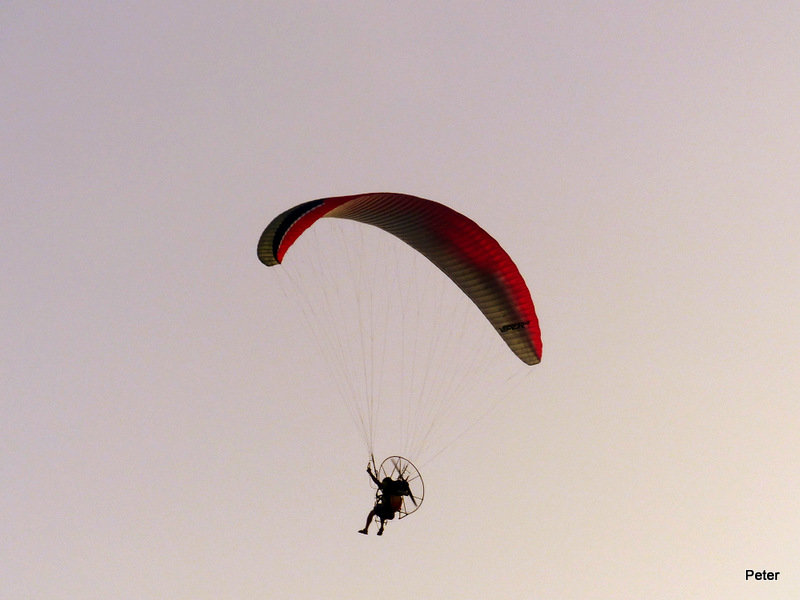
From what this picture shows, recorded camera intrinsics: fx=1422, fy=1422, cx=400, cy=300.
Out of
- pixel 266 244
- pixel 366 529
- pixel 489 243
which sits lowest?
pixel 366 529

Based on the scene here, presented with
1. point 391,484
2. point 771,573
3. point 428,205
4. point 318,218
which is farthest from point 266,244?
point 771,573

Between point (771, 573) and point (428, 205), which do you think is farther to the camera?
point (771, 573)

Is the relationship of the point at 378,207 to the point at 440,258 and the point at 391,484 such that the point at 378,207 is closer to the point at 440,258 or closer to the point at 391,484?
the point at 440,258

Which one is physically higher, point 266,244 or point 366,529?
point 266,244

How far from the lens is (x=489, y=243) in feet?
129

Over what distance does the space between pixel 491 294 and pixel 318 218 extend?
6048 mm

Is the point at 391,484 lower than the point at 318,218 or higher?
lower

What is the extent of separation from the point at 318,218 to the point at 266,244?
5.57 ft

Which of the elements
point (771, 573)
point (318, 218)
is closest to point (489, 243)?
point (318, 218)

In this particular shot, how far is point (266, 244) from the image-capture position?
123ft

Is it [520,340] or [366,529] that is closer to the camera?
[366,529]

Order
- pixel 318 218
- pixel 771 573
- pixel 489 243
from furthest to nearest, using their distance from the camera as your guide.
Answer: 1. pixel 771 573
2. pixel 489 243
3. pixel 318 218

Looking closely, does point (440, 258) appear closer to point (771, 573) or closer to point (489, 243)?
point (489, 243)

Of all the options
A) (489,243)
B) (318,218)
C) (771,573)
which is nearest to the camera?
(318,218)
